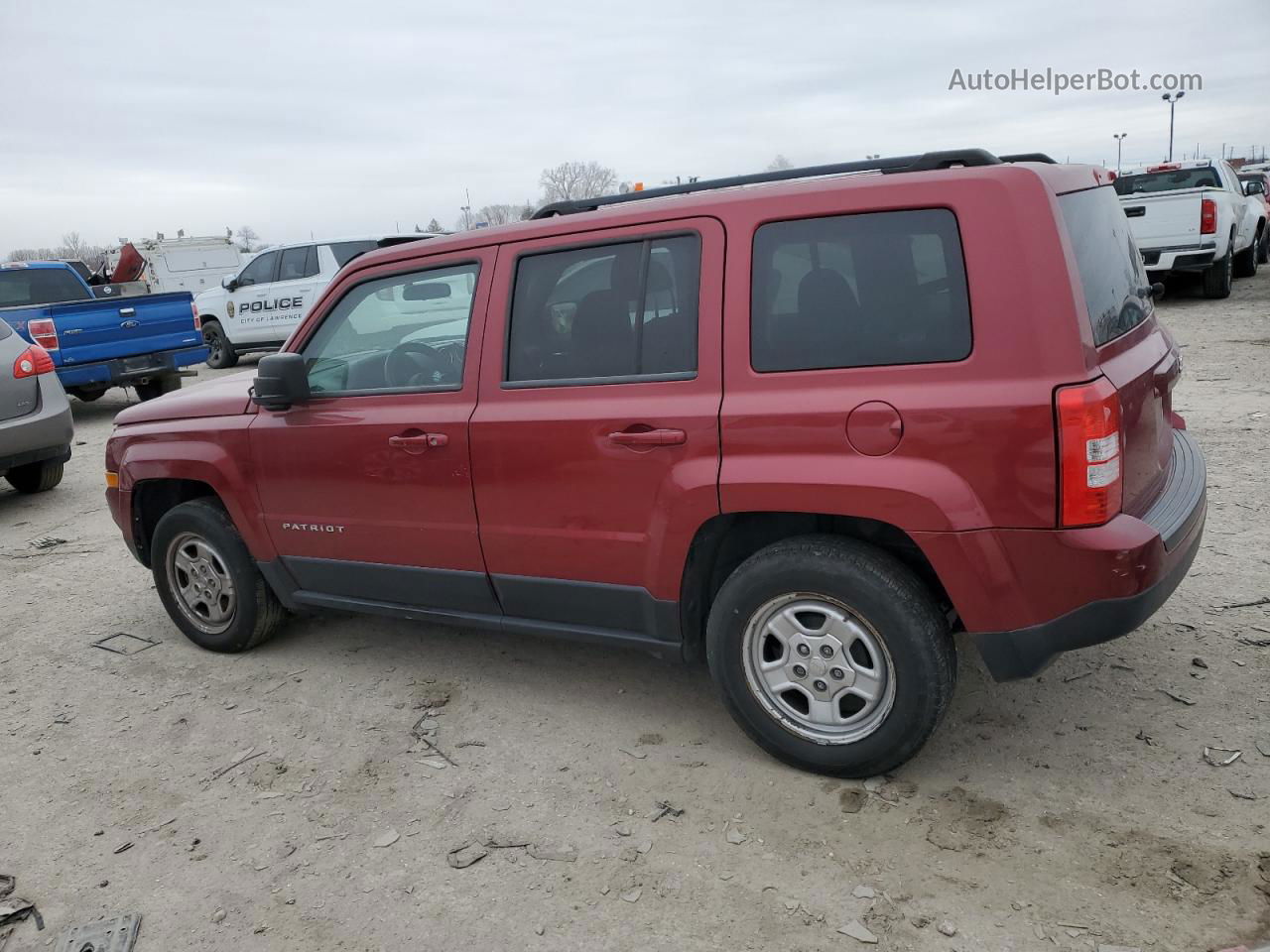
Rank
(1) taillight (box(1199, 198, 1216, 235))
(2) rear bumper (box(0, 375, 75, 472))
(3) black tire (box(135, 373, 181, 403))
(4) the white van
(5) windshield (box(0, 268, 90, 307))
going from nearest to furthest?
1. (2) rear bumper (box(0, 375, 75, 472))
2. (5) windshield (box(0, 268, 90, 307))
3. (3) black tire (box(135, 373, 181, 403))
4. (1) taillight (box(1199, 198, 1216, 235))
5. (4) the white van

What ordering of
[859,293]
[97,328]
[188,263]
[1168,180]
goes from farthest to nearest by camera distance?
[188,263] < [1168,180] < [97,328] < [859,293]

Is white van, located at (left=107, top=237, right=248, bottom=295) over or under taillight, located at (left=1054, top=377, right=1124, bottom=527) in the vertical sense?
over

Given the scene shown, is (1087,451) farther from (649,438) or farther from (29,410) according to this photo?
(29,410)

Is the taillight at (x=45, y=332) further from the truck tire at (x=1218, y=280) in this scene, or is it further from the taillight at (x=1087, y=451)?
the truck tire at (x=1218, y=280)

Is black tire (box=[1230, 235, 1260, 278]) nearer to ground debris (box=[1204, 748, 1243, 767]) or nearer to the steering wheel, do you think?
ground debris (box=[1204, 748, 1243, 767])

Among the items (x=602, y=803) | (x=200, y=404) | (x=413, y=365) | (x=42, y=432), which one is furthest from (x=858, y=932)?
(x=42, y=432)

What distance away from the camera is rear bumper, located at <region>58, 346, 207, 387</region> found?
10.9 m

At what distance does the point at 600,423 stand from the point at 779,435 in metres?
0.63

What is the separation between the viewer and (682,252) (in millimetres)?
3221

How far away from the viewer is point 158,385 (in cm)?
1273

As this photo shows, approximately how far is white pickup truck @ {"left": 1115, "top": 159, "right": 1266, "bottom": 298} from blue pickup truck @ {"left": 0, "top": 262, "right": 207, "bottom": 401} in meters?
11.6

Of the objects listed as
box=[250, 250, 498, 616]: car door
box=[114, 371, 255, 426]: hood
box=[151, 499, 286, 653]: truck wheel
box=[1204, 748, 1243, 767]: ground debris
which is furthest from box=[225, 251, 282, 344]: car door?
box=[1204, 748, 1243, 767]: ground debris

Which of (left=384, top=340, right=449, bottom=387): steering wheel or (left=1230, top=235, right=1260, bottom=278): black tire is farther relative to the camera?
(left=1230, top=235, right=1260, bottom=278): black tire

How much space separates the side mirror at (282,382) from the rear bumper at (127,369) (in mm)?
8213
